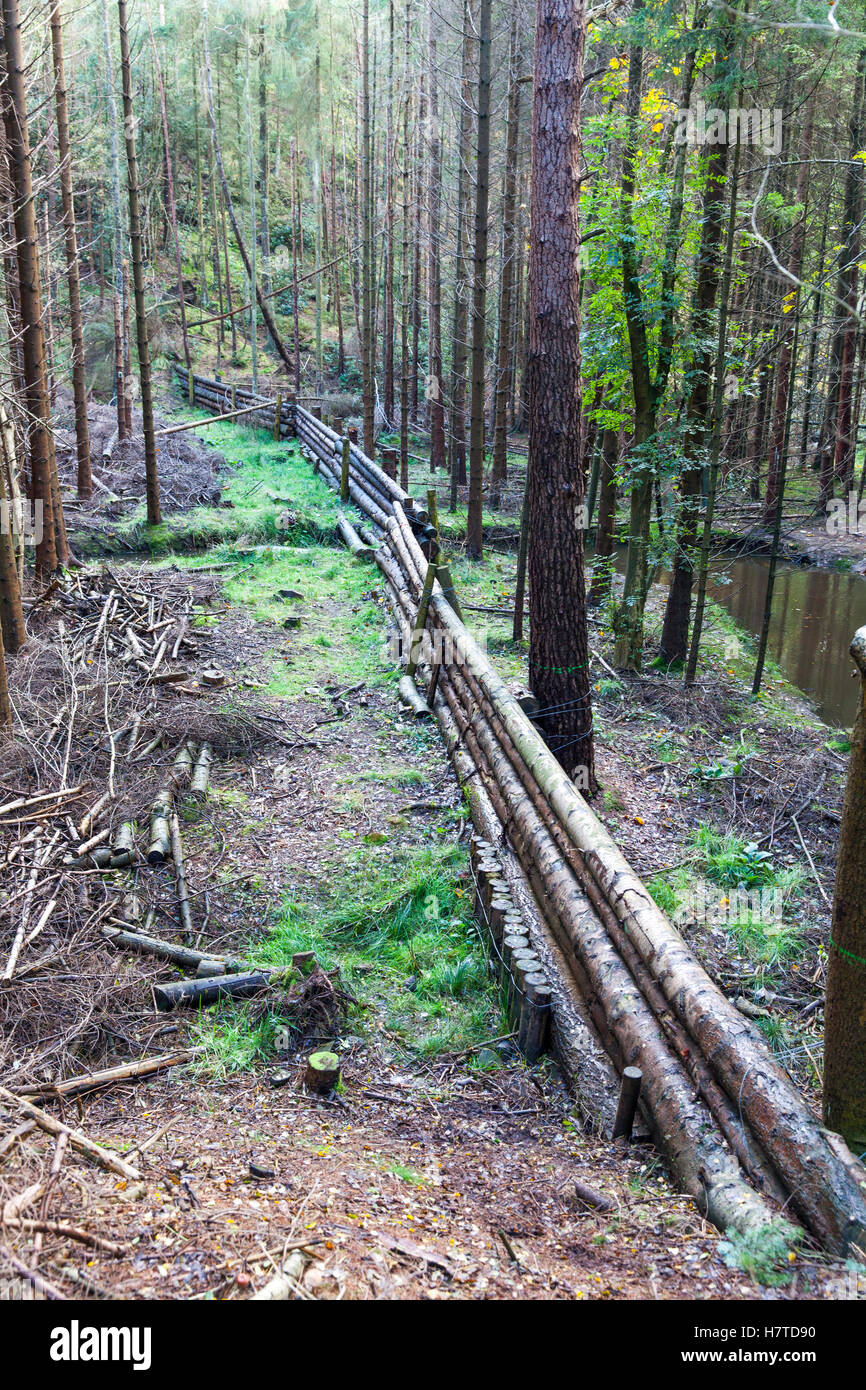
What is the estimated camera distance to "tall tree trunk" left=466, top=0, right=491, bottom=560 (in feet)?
37.0

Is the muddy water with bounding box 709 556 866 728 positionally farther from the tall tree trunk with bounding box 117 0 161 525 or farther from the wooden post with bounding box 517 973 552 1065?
the tall tree trunk with bounding box 117 0 161 525

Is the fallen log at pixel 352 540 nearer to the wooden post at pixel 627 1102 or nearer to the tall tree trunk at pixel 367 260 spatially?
the tall tree trunk at pixel 367 260

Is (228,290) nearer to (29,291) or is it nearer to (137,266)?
(137,266)

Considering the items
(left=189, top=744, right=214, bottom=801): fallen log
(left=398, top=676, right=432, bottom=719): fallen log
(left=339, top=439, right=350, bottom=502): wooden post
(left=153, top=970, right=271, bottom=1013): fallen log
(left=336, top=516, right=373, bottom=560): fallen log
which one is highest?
(left=339, top=439, right=350, bottom=502): wooden post

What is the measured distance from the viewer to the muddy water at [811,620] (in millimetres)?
11823

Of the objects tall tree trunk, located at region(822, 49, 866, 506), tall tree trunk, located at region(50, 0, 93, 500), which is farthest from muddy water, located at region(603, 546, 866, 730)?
tall tree trunk, located at region(50, 0, 93, 500)

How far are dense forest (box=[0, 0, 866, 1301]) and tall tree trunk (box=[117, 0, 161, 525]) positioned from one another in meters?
0.09

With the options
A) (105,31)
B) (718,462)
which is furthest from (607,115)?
(105,31)

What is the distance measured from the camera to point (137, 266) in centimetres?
1277

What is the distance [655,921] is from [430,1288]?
6.53ft

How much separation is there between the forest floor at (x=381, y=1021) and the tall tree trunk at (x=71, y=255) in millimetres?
5333

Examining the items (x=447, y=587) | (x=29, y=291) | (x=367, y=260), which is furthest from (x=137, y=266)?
(x=447, y=587)

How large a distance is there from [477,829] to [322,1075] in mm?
2518

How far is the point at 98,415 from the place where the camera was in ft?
67.8
